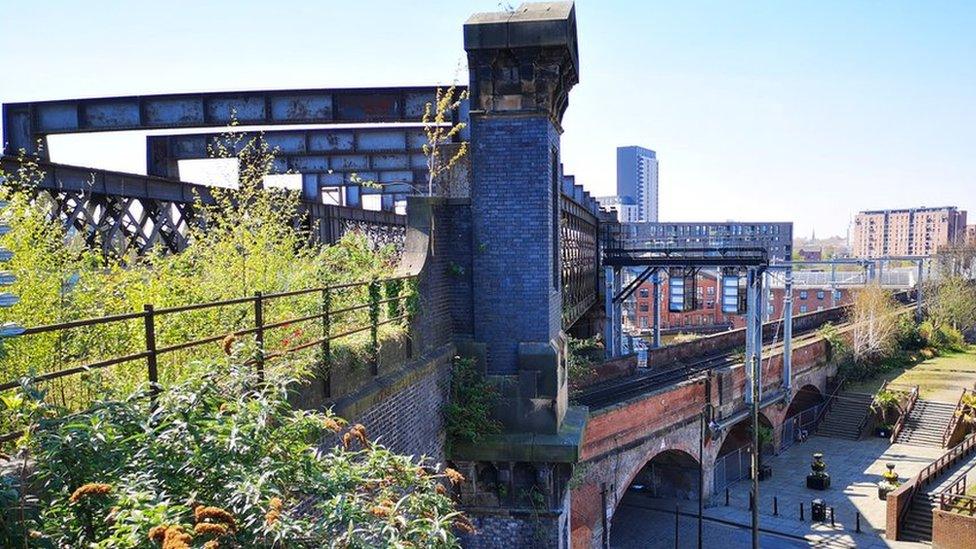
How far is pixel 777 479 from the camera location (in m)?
27.4

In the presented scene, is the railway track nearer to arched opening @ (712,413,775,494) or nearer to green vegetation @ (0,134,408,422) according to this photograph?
arched opening @ (712,413,775,494)

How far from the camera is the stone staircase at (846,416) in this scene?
33.7 m

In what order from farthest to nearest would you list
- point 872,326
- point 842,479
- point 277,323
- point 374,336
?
point 872,326, point 842,479, point 374,336, point 277,323

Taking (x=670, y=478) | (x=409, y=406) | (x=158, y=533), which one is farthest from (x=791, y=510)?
(x=158, y=533)

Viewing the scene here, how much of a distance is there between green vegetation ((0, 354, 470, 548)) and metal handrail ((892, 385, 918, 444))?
3486cm

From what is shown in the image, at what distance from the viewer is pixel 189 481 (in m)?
3.43

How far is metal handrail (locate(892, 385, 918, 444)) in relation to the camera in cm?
3240

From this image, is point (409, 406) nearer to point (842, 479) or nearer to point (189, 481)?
point (189, 481)

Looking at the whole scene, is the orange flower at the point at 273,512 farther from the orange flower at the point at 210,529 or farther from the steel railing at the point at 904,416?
the steel railing at the point at 904,416

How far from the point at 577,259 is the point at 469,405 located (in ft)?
42.9

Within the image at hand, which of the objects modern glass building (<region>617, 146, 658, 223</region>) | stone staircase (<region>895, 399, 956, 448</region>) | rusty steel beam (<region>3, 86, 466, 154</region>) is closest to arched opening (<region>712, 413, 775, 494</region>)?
stone staircase (<region>895, 399, 956, 448</region>)

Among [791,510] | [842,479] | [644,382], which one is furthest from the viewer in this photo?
[842,479]

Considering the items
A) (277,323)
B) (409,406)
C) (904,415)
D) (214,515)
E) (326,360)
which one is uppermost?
(277,323)

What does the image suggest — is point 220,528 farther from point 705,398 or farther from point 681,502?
point 681,502
